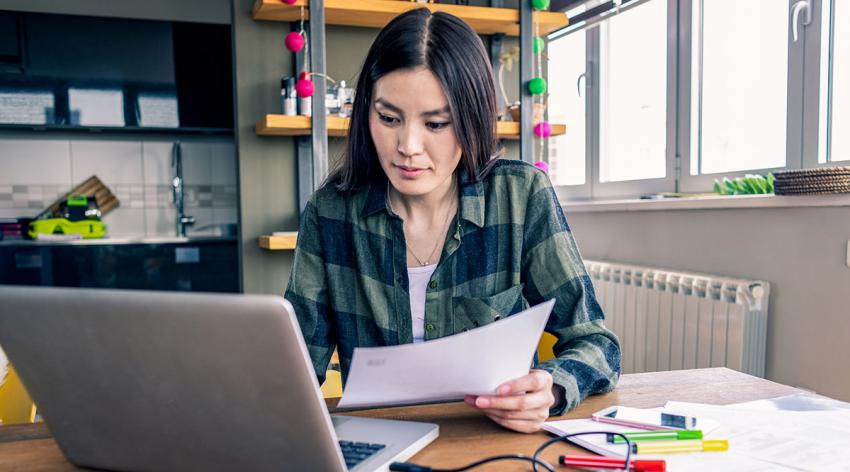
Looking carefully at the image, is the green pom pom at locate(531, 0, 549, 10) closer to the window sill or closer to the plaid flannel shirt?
the window sill

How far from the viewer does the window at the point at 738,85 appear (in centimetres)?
237

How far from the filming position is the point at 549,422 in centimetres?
84

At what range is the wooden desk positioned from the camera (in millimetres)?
735

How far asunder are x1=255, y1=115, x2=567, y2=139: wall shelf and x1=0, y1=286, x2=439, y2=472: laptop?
5.84ft

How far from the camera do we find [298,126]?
251 cm

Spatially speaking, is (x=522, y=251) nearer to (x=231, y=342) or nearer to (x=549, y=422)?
(x=549, y=422)

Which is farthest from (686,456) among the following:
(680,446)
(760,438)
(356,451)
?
(356,451)

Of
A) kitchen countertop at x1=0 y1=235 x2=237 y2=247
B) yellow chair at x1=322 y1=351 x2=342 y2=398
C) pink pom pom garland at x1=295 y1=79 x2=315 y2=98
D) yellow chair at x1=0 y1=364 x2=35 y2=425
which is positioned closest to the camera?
yellow chair at x1=0 y1=364 x2=35 y2=425

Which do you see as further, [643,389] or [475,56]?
[475,56]

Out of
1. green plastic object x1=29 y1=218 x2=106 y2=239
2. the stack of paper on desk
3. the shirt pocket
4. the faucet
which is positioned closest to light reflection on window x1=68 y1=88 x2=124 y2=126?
the faucet

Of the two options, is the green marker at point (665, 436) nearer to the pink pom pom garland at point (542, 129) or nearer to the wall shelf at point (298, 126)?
the wall shelf at point (298, 126)

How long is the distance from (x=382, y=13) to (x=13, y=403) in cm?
200

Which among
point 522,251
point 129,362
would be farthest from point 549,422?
point 129,362

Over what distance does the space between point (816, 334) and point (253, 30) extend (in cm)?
234
